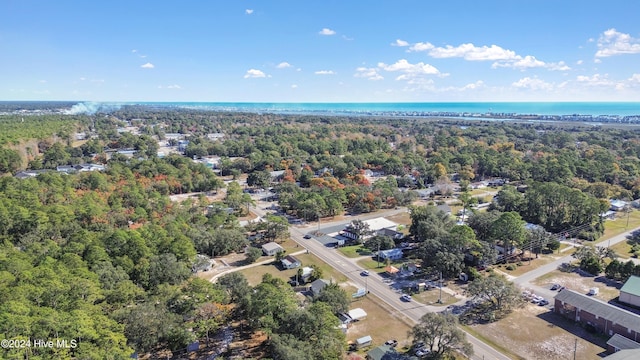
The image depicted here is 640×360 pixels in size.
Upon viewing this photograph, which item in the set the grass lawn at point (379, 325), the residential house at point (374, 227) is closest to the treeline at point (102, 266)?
the grass lawn at point (379, 325)

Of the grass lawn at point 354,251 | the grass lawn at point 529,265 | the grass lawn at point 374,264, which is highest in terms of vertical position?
the grass lawn at point 529,265

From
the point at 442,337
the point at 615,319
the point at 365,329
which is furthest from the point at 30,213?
the point at 615,319

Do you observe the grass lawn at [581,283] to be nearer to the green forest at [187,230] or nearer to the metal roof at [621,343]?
the green forest at [187,230]

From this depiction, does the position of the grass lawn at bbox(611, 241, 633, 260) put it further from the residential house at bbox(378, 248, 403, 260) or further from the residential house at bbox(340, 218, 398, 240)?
the residential house at bbox(340, 218, 398, 240)

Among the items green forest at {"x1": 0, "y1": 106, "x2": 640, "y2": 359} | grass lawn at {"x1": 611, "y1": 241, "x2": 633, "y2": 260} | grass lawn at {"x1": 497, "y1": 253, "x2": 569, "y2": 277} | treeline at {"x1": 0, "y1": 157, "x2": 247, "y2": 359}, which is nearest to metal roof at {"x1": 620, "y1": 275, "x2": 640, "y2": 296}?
grass lawn at {"x1": 497, "y1": 253, "x2": 569, "y2": 277}

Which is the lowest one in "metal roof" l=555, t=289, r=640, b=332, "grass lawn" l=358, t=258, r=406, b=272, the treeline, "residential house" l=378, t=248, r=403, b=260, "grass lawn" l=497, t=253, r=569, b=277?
"grass lawn" l=358, t=258, r=406, b=272

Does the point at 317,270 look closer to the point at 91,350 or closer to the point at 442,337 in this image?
the point at 442,337
